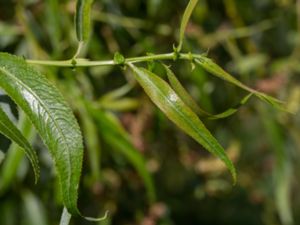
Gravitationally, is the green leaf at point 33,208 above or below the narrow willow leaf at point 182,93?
below

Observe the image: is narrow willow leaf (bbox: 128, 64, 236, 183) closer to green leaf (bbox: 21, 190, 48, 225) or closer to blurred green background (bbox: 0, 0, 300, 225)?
blurred green background (bbox: 0, 0, 300, 225)

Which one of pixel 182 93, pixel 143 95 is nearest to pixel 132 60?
pixel 182 93

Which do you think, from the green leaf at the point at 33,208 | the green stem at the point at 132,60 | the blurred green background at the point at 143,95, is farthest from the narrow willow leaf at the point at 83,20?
the green leaf at the point at 33,208

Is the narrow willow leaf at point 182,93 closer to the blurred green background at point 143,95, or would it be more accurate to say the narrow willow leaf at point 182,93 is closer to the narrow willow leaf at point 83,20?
the narrow willow leaf at point 83,20

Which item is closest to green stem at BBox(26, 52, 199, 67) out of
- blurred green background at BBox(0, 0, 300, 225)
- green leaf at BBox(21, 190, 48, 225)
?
blurred green background at BBox(0, 0, 300, 225)

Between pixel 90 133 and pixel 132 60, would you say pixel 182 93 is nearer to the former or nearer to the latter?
pixel 132 60

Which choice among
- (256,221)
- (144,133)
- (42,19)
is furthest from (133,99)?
(256,221)

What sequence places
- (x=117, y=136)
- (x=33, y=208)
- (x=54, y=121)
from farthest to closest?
(x=33, y=208)
(x=117, y=136)
(x=54, y=121)
